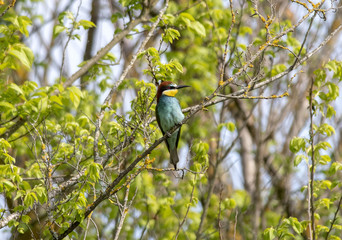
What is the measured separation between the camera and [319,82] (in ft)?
16.9

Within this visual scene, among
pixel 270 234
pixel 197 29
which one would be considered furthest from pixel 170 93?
pixel 270 234

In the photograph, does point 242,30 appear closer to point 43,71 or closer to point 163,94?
point 163,94

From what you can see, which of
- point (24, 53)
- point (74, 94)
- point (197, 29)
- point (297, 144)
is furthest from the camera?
point (197, 29)

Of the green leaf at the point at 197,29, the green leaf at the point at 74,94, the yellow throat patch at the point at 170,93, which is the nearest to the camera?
the green leaf at the point at 74,94

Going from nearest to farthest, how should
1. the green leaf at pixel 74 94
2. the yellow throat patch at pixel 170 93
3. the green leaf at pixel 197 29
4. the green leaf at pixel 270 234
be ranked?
the green leaf at pixel 270 234, the green leaf at pixel 74 94, the green leaf at pixel 197 29, the yellow throat patch at pixel 170 93

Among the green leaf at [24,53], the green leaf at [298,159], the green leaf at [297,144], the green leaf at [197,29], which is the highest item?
the green leaf at [197,29]

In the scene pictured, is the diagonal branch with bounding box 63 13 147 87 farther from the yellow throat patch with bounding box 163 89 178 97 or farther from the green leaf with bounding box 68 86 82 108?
the green leaf with bounding box 68 86 82 108

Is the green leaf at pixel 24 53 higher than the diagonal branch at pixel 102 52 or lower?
lower

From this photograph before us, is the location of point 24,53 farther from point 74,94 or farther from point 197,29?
point 197,29

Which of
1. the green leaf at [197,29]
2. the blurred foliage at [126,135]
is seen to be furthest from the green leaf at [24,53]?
the green leaf at [197,29]

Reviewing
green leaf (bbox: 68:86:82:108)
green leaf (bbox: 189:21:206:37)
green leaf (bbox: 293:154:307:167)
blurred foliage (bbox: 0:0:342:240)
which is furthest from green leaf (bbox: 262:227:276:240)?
green leaf (bbox: 189:21:206:37)

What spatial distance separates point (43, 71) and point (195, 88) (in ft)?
9.87

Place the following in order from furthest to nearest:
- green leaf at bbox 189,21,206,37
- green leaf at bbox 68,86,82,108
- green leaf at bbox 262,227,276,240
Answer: green leaf at bbox 189,21,206,37, green leaf at bbox 68,86,82,108, green leaf at bbox 262,227,276,240

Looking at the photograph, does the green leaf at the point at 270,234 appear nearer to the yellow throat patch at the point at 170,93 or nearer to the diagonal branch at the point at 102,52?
the yellow throat patch at the point at 170,93
